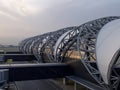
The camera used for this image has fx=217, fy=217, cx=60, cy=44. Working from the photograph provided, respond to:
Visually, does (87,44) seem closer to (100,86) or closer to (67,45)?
(100,86)

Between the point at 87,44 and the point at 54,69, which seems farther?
the point at 54,69

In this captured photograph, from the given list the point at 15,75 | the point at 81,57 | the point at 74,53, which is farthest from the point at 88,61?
the point at 15,75

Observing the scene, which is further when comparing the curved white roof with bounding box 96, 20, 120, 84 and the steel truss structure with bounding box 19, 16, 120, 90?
the steel truss structure with bounding box 19, 16, 120, 90

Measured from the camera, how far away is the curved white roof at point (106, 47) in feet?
89.4

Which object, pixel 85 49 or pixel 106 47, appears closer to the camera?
pixel 106 47

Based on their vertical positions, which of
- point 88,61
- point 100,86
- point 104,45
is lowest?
point 100,86

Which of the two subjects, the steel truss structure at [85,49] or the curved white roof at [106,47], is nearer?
the curved white roof at [106,47]

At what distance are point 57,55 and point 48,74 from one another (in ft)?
43.3

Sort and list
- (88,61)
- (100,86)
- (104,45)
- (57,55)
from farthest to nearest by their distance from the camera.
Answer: (57,55) → (88,61) → (100,86) → (104,45)

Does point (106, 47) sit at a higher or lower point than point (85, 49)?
lower

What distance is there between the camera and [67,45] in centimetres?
5016

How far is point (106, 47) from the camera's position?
29.3 metres

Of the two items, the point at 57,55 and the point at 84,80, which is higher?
the point at 57,55

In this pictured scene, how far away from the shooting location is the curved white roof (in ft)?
89.4
